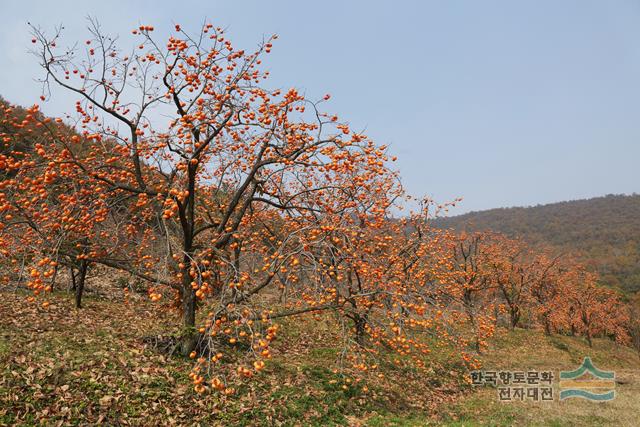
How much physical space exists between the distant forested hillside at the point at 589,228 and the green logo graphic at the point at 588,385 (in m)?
14.2

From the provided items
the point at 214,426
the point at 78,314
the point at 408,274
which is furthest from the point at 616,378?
the point at 78,314

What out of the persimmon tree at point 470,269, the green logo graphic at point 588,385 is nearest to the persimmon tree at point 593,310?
the persimmon tree at point 470,269

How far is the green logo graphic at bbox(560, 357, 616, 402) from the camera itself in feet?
35.9

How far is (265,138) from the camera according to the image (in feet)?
22.5

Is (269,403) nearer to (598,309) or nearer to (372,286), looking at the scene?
(372,286)

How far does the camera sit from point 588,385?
12344 mm

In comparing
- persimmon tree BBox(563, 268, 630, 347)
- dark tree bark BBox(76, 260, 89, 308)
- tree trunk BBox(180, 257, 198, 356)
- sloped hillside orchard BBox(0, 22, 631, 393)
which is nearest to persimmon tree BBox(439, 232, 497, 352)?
sloped hillside orchard BBox(0, 22, 631, 393)

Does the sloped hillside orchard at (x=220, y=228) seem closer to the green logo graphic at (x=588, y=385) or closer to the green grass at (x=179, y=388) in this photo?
the green grass at (x=179, y=388)

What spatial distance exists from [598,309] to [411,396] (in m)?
24.3

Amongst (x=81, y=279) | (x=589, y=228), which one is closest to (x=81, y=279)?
(x=81, y=279)

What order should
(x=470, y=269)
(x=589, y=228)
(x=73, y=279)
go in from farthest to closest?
(x=589, y=228) → (x=470, y=269) → (x=73, y=279)

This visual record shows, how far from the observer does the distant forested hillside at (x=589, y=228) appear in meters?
43.9

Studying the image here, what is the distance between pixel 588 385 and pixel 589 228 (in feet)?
216

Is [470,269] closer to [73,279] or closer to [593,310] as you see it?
[593,310]
